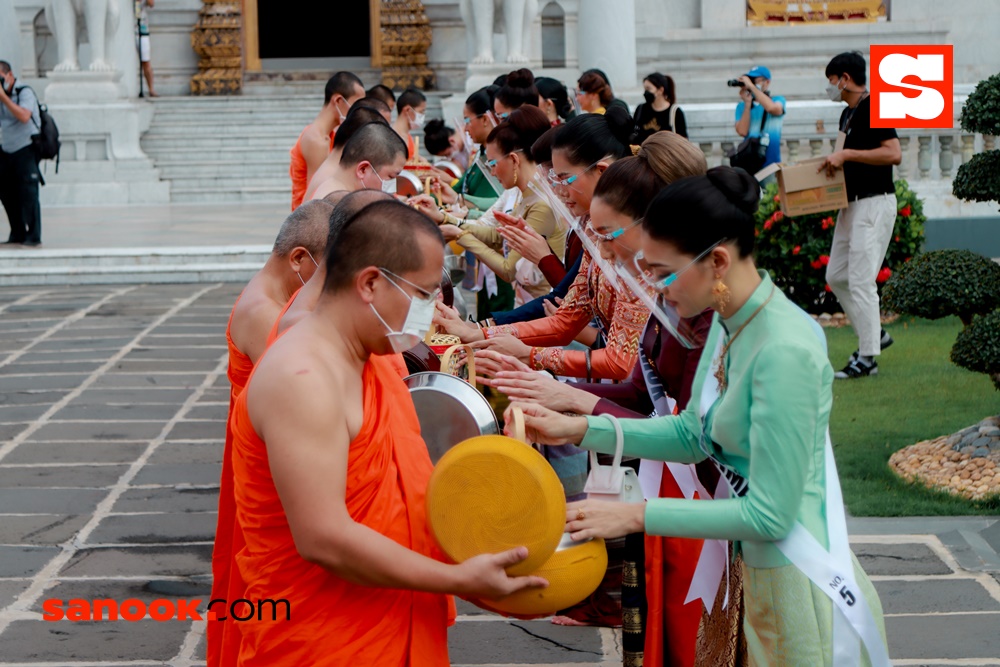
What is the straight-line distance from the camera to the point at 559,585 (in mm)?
2588

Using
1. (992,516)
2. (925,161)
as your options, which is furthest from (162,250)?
(992,516)

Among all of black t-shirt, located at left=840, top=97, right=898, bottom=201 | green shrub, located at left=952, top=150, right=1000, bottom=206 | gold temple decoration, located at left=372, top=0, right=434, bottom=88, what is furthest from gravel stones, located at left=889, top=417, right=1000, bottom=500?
gold temple decoration, located at left=372, top=0, right=434, bottom=88

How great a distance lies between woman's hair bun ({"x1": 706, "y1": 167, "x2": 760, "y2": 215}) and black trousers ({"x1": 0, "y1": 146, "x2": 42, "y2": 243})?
1128cm

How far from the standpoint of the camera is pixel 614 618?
4.32 meters

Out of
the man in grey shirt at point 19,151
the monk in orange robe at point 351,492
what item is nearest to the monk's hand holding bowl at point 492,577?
the monk in orange robe at point 351,492

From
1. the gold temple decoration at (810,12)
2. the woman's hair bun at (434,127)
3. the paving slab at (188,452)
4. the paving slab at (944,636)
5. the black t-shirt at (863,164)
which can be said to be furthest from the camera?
→ the gold temple decoration at (810,12)

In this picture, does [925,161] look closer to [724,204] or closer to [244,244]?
[244,244]

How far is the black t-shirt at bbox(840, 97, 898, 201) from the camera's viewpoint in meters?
7.54

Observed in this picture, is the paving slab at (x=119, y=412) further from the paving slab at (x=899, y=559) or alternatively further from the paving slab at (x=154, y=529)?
A: the paving slab at (x=899, y=559)

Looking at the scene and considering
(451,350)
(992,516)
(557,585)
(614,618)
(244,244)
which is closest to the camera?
(557,585)

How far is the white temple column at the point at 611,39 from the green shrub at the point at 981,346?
11.1 m

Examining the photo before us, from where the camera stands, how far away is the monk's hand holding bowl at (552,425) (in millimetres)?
2941

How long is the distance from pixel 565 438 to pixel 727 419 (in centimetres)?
54

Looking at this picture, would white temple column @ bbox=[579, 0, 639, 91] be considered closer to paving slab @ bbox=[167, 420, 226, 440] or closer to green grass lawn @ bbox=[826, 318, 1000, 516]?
green grass lawn @ bbox=[826, 318, 1000, 516]
